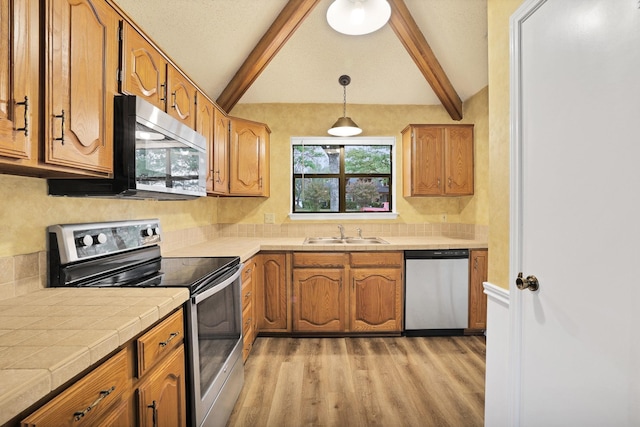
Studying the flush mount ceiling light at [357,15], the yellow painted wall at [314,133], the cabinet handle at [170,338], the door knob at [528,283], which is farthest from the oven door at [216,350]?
the flush mount ceiling light at [357,15]

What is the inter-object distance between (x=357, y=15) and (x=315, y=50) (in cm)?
68

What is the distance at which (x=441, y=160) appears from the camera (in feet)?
10.9

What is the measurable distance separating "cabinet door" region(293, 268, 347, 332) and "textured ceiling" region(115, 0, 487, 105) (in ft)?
6.36

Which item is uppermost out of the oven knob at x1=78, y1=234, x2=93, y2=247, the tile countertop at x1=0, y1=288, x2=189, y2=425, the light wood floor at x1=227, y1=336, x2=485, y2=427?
the oven knob at x1=78, y1=234, x2=93, y2=247

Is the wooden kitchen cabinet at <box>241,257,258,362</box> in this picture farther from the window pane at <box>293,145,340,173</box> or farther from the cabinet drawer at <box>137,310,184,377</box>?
the window pane at <box>293,145,340,173</box>

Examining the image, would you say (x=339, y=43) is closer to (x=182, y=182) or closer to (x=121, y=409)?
(x=182, y=182)

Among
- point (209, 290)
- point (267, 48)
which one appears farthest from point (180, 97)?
point (209, 290)


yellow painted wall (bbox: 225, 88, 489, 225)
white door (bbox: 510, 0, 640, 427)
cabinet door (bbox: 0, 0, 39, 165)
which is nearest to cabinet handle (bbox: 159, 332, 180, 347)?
cabinet door (bbox: 0, 0, 39, 165)

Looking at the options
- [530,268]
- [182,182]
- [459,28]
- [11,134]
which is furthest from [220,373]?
[459,28]

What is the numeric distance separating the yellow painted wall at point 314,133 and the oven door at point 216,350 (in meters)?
1.56

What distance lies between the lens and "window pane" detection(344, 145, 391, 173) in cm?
374

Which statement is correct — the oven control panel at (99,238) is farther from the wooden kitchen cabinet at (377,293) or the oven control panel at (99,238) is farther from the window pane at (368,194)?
the window pane at (368,194)

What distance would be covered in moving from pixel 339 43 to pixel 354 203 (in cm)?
166

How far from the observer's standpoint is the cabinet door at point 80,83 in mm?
1080
